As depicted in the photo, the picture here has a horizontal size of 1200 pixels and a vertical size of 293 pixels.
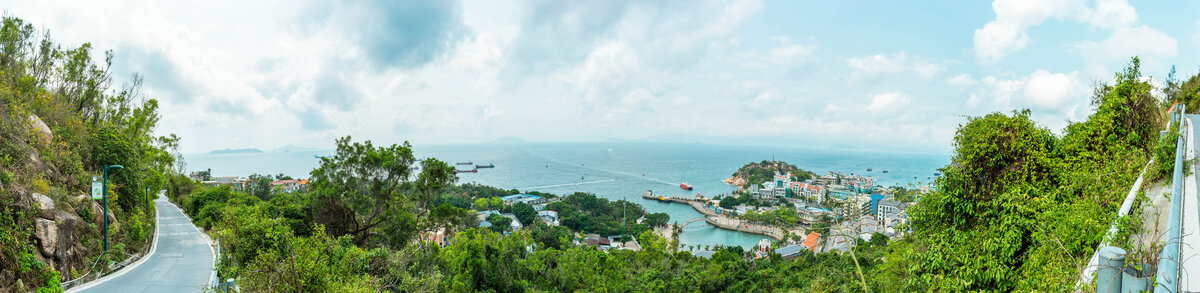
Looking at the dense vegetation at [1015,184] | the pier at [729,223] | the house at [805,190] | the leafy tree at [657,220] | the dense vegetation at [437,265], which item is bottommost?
the pier at [729,223]

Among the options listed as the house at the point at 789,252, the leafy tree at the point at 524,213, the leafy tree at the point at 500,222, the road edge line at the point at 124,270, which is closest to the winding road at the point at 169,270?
the road edge line at the point at 124,270

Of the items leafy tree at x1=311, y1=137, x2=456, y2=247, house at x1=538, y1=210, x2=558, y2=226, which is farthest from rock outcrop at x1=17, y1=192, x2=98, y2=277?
house at x1=538, y1=210, x2=558, y2=226

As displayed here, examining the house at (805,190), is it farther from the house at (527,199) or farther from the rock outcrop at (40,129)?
the rock outcrop at (40,129)

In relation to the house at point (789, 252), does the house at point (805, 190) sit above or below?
above

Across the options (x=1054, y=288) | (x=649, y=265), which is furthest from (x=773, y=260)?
(x=1054, y=288)

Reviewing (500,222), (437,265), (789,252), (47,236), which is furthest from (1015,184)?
(500,222)

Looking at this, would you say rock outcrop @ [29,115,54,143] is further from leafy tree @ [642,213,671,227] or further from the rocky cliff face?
leafy tree @ [642,213,671,227]

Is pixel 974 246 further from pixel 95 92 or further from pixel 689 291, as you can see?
pixel 95 92
